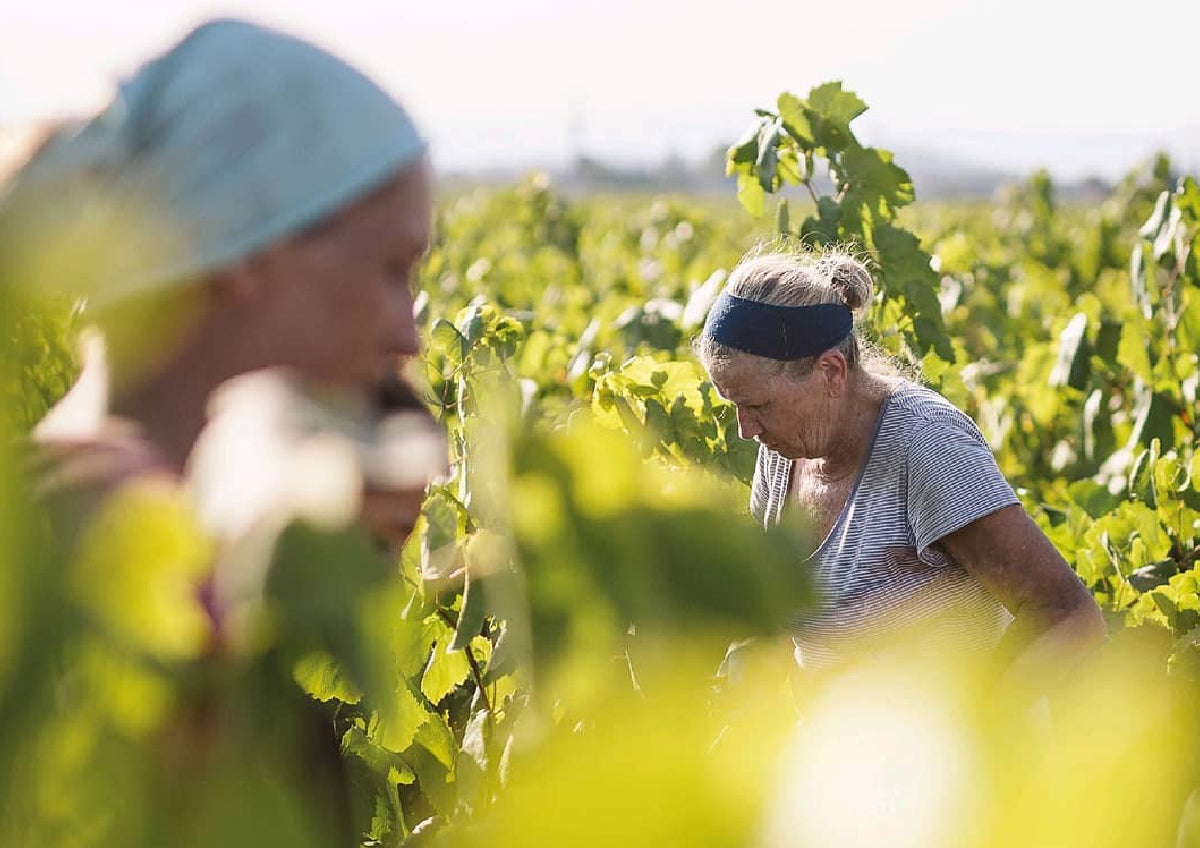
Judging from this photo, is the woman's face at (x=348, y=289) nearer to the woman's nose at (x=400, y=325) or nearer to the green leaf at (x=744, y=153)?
the woman's nose at (x=400, y=325)

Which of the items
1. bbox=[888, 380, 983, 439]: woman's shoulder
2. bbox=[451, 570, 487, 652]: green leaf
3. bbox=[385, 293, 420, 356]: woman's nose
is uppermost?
bbox=[385, 293, 420, 356]: woman's nose

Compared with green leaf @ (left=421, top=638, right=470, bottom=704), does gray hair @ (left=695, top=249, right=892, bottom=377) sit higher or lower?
higher

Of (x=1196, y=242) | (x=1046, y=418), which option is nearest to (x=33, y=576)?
(x=1196, y=242)

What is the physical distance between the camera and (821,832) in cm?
41

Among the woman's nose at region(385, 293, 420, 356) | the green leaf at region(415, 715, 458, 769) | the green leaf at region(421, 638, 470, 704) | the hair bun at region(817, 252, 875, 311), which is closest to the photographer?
the woman's nose at region(385, 293, 420, 356)

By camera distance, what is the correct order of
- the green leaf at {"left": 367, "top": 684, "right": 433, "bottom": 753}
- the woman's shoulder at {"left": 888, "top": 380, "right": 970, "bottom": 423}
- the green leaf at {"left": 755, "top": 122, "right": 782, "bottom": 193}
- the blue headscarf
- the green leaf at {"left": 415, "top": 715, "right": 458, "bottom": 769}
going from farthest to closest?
the green leaf at {"left": 755, "top": 122, "right": 782, "bottom": 193}
the woman's shoulder at {"left": 888, "top": 380, "right": 970, "bottom": 423}
the green leaf at {"left": 415, "top": 715, "right": 458, "bottom": 769}
the green leaf at {"left": 367, "top": 684, "right": 433, "bottom": 753}
the blue headscarf

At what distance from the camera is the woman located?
1.52 feet

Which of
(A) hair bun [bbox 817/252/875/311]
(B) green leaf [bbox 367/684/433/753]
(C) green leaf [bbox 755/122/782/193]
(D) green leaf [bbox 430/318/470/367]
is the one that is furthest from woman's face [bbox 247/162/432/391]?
(C) green leaf [bbox 755/122/782/193]

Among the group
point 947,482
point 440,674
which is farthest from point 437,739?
point 947,482

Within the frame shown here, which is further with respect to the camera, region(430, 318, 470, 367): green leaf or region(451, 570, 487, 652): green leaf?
region(430, 318, 470, 367): green leaf

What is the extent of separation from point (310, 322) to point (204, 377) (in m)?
0.06

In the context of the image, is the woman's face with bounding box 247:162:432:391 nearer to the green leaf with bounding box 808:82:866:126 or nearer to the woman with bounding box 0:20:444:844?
the woman with bounding box 0:20:444:844

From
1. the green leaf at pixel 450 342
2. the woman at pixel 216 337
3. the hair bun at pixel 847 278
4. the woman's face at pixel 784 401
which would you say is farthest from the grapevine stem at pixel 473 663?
the woman at pixel 216 337

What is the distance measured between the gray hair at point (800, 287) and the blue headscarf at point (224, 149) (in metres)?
1.85
